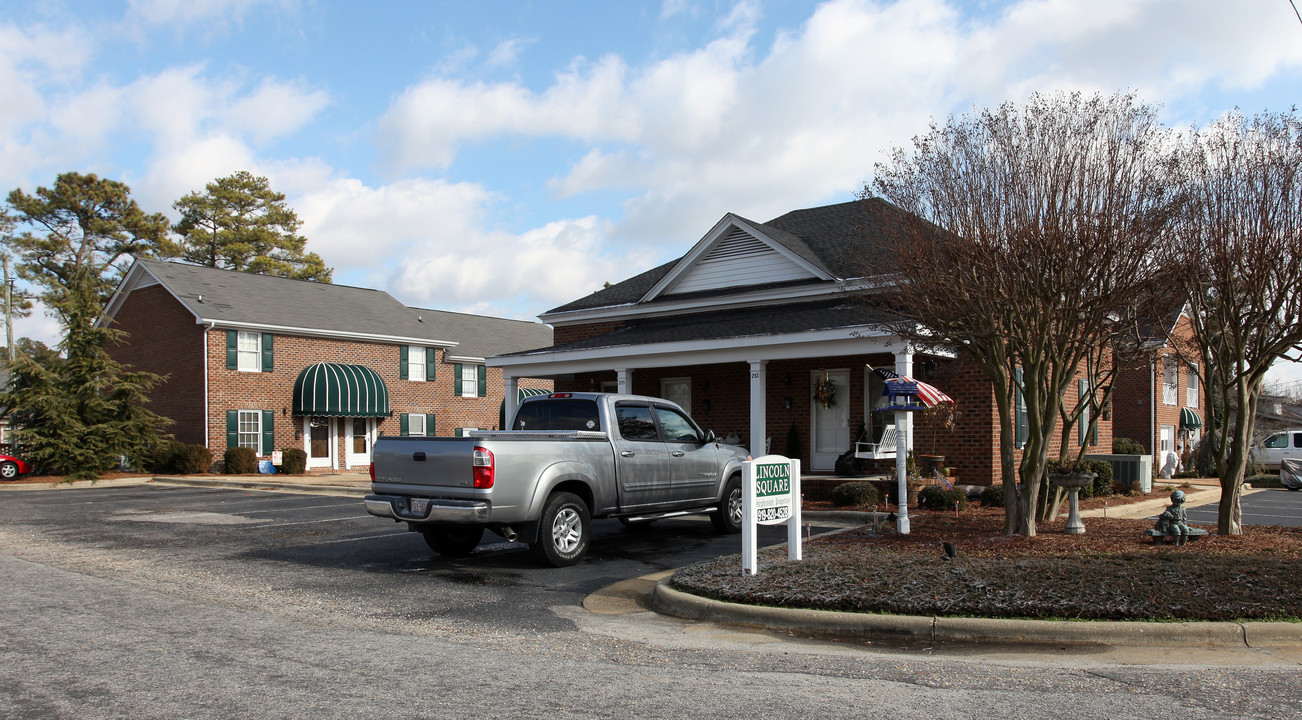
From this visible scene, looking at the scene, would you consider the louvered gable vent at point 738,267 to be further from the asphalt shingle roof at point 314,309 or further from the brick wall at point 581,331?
the asphalt shingle roof at point 314,309

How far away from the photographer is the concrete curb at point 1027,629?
20.7ft

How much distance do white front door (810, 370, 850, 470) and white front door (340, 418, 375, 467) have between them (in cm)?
1796

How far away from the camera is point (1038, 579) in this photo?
7566 mm

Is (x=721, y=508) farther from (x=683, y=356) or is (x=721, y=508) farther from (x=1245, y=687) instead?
(x=1245, y=687)

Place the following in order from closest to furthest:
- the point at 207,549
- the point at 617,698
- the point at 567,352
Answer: the point at 617,698 → the point at 207,549 → the point at 567,352

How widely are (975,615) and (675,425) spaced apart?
568cm

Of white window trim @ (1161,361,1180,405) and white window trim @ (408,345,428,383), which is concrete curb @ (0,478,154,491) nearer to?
white window trim @ (408,345,428,383)

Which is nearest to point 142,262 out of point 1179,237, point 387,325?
point 387,325

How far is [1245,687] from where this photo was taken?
5.30 meters

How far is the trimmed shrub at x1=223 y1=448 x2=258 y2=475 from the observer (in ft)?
92.2

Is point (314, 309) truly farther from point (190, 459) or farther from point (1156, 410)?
point (1156, 410)

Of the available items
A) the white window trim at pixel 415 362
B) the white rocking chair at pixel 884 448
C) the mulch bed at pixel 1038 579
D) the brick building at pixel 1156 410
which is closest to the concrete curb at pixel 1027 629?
the mulch bed at pixel 1038 579

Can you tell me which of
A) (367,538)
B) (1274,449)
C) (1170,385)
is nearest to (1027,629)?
(367,538)

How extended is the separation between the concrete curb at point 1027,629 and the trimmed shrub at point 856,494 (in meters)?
8.09
